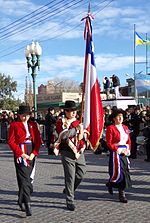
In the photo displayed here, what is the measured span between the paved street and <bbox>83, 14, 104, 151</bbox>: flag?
44.5 inches

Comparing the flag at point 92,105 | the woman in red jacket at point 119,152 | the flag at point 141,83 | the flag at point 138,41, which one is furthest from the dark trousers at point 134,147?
the flag at point 138,41

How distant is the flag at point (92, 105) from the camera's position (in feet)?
26.8

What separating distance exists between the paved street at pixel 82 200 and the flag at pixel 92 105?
3.71 ft

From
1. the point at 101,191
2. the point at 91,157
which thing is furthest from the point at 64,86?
the point at 101,191

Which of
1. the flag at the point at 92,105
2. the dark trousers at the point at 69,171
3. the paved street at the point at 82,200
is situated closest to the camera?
the paved street at the point at 82,200

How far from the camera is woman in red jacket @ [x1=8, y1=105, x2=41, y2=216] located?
6.86 m

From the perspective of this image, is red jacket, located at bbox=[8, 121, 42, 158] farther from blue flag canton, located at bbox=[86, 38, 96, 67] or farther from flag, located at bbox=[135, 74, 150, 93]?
flag, located at bbox=[135, 74, 150, 93]

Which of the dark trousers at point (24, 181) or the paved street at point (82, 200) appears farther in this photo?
the dark trousers at point (24, 181)

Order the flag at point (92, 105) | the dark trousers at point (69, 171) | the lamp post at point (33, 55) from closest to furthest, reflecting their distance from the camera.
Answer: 1. the dark trousers at point (69, 171)
2. the flag at point (92, 105)
3. the lamp post at point (33, 55)

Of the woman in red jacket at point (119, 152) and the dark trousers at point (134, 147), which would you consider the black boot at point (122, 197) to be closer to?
the woman in red jacket at point (119, 152)

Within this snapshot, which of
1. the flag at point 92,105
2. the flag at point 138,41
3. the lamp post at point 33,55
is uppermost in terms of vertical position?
the flag at point 138,41

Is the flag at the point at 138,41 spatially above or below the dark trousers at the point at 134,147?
above

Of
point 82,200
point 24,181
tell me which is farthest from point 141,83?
point 24,181

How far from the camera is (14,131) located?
699 cm
